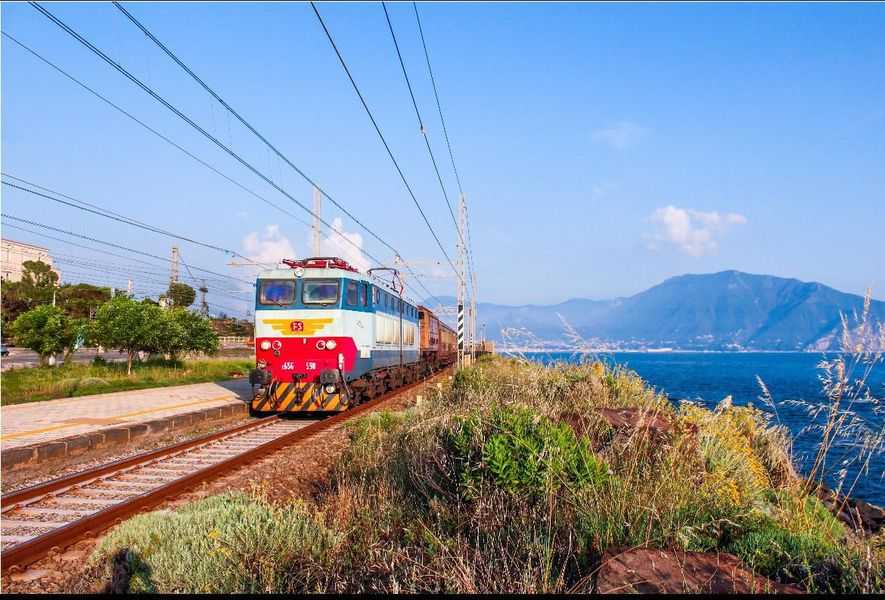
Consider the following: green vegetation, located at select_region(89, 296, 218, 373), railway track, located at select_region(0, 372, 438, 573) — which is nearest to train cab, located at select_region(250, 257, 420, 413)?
railway track, located at select_region(0, 372, 438, 573)

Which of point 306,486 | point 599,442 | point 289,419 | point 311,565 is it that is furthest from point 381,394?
point 311,565

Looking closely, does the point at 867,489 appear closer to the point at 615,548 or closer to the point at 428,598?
the point at 615,548

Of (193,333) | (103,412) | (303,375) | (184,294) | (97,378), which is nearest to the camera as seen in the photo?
(103,412)

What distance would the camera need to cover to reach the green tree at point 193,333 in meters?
30.9

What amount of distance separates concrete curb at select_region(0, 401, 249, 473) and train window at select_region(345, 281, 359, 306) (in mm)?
3874

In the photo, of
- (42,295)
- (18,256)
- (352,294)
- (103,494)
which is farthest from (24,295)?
(103,494)

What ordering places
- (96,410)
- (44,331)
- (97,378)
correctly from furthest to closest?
(44,331)
(97,378)
(96,410)

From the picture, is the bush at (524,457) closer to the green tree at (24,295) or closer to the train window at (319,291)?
the train window at (319,291)

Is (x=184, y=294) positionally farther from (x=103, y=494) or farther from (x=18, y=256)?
(x=103, y=494)

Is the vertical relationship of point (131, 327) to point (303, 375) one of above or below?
above

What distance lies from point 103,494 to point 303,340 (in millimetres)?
7929

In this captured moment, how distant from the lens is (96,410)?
15.2 m

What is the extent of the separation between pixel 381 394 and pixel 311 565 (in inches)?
645

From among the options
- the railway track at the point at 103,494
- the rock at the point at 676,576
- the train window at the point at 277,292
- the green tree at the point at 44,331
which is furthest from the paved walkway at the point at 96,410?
the rock at the point at 676,576
